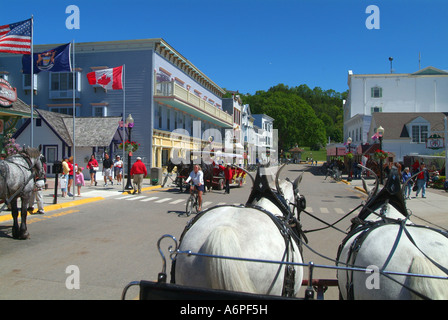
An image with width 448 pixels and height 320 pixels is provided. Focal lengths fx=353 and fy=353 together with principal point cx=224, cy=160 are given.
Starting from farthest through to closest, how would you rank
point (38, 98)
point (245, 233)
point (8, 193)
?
point (38, 98) < point (8, 193) < point (245, 233)

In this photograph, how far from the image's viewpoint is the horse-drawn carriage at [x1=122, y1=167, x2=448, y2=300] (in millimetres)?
2445

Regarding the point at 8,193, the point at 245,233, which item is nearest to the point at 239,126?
the point at 8,193

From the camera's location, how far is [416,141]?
36719mm

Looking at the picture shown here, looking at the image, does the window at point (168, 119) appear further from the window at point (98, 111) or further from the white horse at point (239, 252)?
Answer: the white horse at point (239, 252)

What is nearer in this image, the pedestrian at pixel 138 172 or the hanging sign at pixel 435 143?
the pedestrian at pixel 138 172

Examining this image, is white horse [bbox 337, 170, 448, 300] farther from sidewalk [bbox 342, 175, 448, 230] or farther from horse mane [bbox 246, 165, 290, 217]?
sidewalk [bbox 342, 175, 448, 230]

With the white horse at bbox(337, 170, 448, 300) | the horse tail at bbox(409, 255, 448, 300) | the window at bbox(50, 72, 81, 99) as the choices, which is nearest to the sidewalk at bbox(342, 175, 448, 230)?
the white horse at bbox(337, 170, 448, 300)

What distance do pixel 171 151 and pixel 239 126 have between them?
24.1m

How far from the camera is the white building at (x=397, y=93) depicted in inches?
2041

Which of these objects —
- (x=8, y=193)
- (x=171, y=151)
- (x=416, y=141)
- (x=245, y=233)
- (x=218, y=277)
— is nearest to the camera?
(x=218, y=277)

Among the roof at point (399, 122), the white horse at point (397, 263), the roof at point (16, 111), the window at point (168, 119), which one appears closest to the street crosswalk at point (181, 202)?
the roof at point (16, 111)

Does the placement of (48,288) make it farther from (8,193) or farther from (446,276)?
(446,276)

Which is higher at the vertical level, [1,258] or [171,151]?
[171,151]
